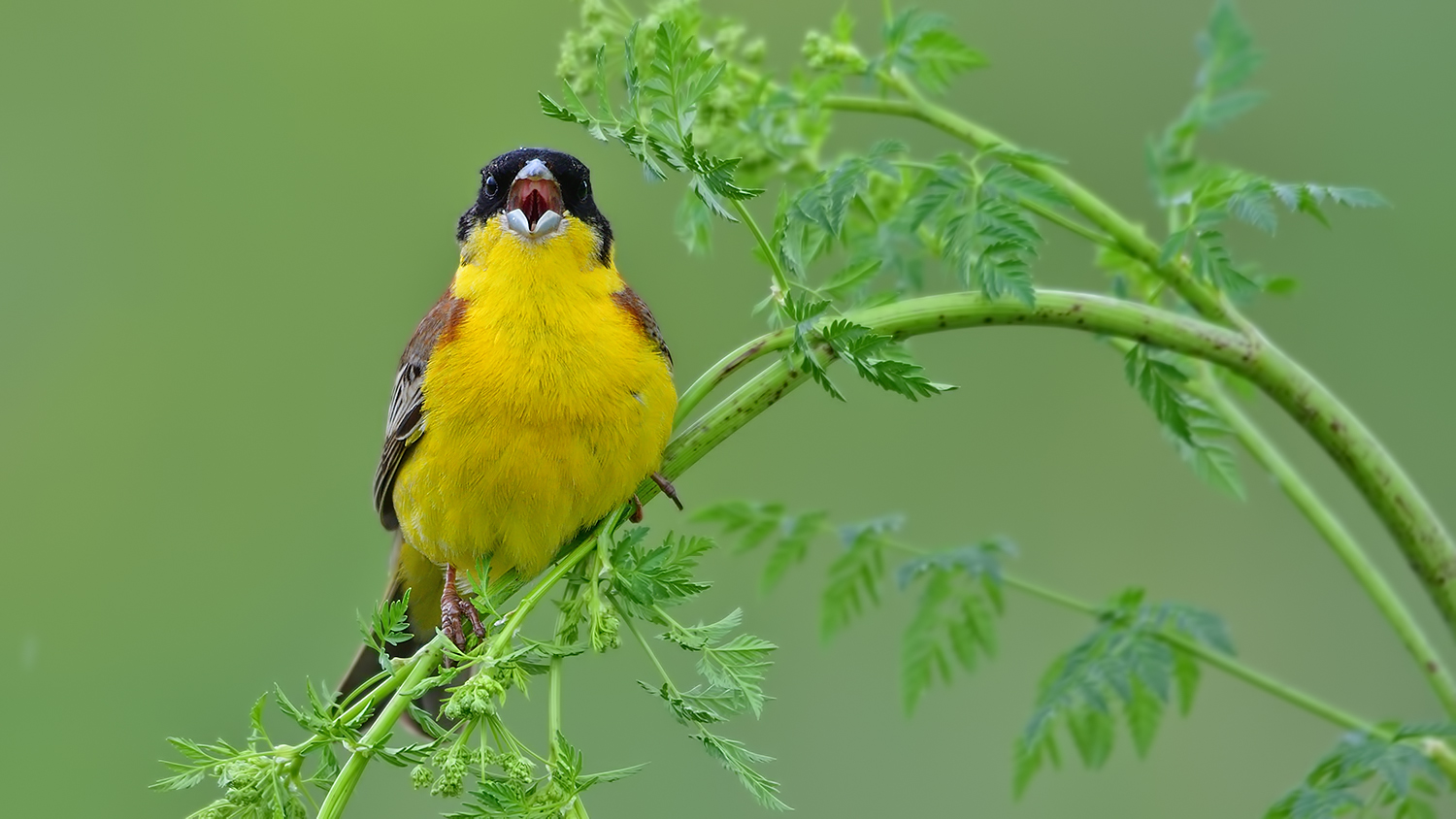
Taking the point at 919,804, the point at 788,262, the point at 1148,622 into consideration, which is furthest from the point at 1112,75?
the point at 788,262

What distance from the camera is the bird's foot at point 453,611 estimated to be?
11.0 ft

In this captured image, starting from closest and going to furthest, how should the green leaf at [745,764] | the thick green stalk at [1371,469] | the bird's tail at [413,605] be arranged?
the green leaf at [745,764], the thick green stalk at [1371,469], the bird's tail at [413,605]

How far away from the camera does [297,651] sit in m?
6.97

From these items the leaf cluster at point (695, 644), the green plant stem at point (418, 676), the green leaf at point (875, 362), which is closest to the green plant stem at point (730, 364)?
the green leaf at point (875, 362)

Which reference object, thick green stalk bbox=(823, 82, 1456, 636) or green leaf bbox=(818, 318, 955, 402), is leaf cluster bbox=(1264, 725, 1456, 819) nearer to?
thick green stalk bbox=(823, 82, 1456, 636)

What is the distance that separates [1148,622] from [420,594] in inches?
79.3

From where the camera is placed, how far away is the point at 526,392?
3283 mm

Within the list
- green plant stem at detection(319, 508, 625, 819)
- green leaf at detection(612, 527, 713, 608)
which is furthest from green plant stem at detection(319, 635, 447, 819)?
green leaf at detection(612, 527, 713, 608)

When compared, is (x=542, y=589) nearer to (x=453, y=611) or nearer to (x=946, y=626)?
(x=453, y=611)

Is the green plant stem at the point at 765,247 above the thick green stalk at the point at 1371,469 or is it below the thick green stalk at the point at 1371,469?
above

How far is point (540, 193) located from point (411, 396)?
0.59 meters

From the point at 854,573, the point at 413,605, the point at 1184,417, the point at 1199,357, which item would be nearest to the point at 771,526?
the point at 854,573

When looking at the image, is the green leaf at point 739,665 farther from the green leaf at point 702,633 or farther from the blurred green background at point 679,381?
the blurred green background at point 679,381

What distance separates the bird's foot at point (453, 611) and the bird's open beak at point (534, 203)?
0.83 meters
